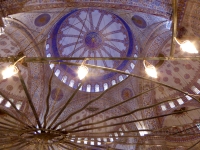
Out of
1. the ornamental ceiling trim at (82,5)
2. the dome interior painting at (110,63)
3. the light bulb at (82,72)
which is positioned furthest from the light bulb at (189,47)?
the ornamental ceiling trim at (82,5)

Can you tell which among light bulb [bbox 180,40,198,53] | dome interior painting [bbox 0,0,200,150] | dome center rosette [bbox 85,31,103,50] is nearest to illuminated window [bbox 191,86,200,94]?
dome interior painting [bbox 0,0,200,150]

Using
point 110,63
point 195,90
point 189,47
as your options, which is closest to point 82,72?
point 189,47

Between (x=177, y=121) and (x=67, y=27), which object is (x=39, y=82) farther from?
(x=177, y=121)

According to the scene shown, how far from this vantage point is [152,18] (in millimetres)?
8297

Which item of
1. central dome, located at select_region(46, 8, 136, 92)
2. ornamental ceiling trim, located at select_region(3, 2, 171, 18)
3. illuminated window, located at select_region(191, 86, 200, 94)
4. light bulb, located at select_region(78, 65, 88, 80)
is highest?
central dome, located at select_region(46, 8, 136, 92)

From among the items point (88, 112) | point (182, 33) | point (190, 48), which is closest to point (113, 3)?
point (182, 33)

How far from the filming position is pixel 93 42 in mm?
13398

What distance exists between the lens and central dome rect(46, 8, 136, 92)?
38.8ft

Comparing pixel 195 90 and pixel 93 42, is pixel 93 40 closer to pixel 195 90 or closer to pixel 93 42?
pixel 93 42

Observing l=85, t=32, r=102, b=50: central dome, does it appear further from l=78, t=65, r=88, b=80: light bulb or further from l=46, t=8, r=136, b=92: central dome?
l=78, t=65, r=88, b=80: light bulb

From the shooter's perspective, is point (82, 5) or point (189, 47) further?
point (82, 5)

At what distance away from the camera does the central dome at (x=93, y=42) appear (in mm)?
11820

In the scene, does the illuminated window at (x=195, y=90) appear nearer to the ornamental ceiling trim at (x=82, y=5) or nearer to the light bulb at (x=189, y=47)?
the ornamental ceiling trim at (x=82, y=5)

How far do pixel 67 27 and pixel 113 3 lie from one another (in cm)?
551
